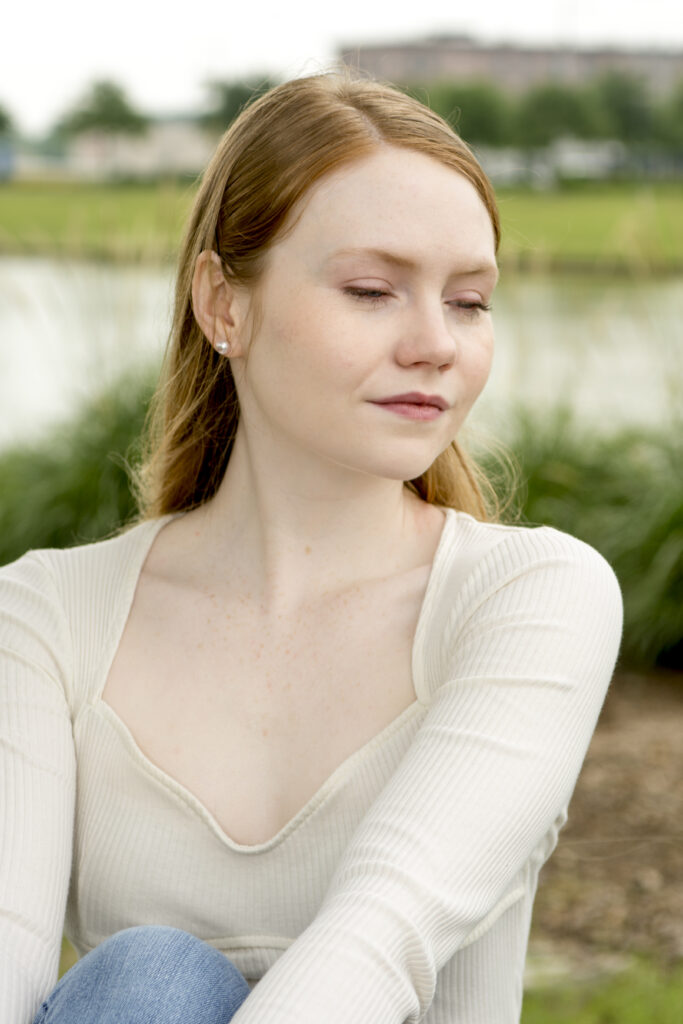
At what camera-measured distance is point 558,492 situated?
427cm

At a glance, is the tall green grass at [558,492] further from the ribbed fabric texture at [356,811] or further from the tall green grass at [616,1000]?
the ribbed fabric texture at [356,811]

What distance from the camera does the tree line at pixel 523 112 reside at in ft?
15.8

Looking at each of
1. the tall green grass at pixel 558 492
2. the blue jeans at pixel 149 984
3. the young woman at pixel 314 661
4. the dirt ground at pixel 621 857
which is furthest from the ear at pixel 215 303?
the tall green grass at pixel 558 492

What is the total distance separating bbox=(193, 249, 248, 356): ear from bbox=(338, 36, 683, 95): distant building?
358 centimetres

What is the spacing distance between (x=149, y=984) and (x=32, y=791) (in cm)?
29

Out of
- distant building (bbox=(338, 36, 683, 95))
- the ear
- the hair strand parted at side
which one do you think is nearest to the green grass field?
distant building (bbox=(338, 36, 683, 95))

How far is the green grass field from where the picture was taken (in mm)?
4387

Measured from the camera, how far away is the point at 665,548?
3.85m

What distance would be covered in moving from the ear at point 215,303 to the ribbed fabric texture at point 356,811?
0.85 ft

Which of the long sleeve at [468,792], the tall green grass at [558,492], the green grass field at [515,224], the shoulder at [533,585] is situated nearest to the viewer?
the long sleeve at [468,792]

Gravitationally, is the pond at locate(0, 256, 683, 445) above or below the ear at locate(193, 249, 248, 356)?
below

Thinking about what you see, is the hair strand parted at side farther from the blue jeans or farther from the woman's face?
the blue jeans

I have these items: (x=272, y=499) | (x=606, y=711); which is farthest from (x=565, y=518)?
(x=272, y=499)

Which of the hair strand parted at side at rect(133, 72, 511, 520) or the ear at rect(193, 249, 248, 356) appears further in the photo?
the ear at rect(193, 249, 248, 356)
